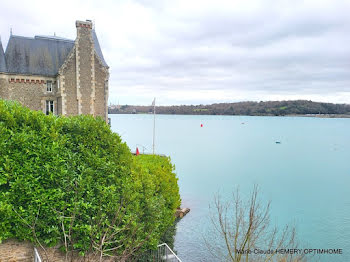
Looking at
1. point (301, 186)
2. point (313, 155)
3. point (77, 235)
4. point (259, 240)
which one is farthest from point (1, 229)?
point (313, 155)

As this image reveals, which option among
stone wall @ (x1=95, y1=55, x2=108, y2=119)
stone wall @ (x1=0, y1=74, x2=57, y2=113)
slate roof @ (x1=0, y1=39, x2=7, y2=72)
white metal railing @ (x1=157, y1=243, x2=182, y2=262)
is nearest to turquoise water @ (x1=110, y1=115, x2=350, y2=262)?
white metal railing @ (x1=157, y1=243, x2=182, y2=262)

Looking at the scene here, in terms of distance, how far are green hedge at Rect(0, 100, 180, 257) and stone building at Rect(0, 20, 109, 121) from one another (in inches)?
811

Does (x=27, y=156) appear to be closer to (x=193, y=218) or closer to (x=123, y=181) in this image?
(x=123, y=181)

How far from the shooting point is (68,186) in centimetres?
949

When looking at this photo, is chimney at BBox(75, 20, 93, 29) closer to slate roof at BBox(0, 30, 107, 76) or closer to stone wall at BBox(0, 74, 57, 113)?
slate roof at BBox(0, 30, 107, 76)

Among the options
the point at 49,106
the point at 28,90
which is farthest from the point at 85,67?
the point at 28,90

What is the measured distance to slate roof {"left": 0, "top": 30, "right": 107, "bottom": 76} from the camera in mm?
30797

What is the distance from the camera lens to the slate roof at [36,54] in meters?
30.8

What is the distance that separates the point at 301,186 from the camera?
40.7m

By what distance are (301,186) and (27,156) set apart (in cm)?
3941

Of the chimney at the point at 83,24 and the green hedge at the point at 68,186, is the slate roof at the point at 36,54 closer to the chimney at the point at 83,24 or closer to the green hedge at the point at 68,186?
the chimney at the point at 83,24

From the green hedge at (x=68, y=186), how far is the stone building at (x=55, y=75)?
67.6 ft

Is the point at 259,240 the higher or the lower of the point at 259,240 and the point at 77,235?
the lower

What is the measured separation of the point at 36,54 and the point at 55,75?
11.0 ft
